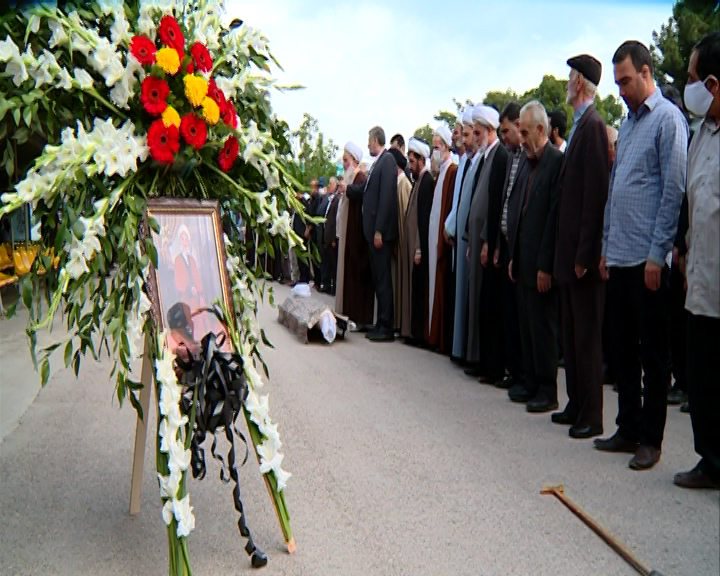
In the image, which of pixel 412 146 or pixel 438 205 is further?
pixel 412 146

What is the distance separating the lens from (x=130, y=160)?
3506 millimetres

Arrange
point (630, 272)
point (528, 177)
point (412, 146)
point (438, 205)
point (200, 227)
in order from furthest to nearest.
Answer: point (412, 146) < point (438, 205) < point (528, 177) < point (630, 272) < point (200, 227)

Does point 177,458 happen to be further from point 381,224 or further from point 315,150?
point 315,150

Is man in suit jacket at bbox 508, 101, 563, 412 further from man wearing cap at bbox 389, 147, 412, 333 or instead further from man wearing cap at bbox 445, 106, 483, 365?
man wearing cap at bbox 389, 147, 412, 333

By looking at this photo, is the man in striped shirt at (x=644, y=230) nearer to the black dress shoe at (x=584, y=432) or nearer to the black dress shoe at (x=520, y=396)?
the black dress shoe at (x=584, y=432)

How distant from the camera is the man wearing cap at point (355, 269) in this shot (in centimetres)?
1108

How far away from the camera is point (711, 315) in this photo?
4.25 meters

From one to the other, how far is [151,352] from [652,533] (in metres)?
2.42

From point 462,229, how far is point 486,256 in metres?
0.77

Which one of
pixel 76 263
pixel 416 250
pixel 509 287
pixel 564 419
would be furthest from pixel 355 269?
pixel 76 263

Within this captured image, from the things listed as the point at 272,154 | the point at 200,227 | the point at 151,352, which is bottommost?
the point at 151,352

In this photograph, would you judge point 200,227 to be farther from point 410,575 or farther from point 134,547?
point 410,575

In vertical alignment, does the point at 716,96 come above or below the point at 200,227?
above

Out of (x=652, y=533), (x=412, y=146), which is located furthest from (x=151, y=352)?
(x=412, y=146)
